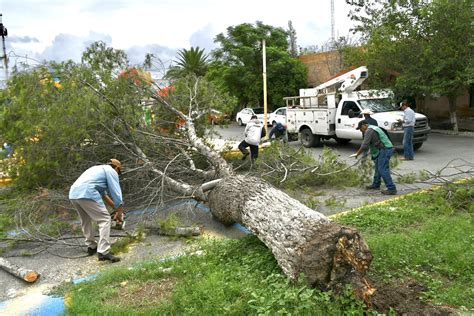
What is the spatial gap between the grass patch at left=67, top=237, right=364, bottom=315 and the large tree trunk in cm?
17

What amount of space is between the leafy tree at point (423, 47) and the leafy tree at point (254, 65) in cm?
903

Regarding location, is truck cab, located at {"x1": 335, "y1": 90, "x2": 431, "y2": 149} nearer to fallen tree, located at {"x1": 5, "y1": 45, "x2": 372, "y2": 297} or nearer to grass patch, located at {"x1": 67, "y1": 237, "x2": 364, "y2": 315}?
fallen tree, located at {"x1": 5, "y1": 45, "x2": 372, "y2": 297}

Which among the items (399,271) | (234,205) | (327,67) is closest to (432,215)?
(399,271)

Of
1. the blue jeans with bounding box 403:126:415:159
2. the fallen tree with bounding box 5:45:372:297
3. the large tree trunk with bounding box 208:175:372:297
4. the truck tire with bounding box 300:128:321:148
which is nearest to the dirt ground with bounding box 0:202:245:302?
the fallen tree with bounding box 5:45:372:297

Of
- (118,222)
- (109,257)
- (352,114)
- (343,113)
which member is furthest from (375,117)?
(109,257)

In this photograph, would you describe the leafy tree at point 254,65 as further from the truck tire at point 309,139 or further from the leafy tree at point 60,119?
the leafy tree at point 60,119

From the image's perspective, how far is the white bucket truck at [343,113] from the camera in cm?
1330

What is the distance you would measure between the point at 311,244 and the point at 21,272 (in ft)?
11.9

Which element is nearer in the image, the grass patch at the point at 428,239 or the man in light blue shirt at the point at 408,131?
the grass patch at the point at 428,239

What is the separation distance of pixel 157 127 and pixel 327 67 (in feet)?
61.3

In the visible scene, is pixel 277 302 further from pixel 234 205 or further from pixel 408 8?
pixel 408 8

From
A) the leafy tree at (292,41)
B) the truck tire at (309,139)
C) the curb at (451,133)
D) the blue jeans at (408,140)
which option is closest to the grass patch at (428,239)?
the blue jeans at (408,140)

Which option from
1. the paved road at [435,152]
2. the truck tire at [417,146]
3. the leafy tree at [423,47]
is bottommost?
the paved road at [435,152]

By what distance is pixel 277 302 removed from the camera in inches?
154
